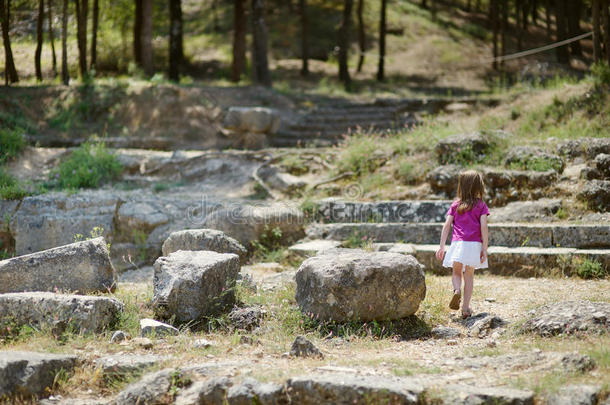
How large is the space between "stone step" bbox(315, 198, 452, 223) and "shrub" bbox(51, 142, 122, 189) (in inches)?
165

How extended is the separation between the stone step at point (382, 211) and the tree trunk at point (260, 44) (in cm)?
984

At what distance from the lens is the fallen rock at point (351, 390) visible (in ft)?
12.5

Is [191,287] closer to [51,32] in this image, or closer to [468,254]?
[468,254]

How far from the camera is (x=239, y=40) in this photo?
754 inches

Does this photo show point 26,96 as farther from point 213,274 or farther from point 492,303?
point 492,303

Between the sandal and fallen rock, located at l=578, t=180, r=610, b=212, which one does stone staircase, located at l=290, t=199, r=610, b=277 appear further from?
the sandal

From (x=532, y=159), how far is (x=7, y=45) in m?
12.5

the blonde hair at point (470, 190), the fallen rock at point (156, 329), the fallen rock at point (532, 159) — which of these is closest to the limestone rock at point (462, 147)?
the fallen rock at point (532, 159)

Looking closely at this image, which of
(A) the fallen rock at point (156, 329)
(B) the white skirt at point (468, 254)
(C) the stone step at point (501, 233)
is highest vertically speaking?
(B) the white skirt at point (468, 254)

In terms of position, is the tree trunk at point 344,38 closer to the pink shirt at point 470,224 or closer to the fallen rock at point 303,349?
the pink shirt at point 470,224

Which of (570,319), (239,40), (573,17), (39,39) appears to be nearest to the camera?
(570,319)

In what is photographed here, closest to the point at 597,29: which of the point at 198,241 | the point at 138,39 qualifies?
the point at 198,241

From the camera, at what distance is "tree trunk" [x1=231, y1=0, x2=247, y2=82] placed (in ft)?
62.0

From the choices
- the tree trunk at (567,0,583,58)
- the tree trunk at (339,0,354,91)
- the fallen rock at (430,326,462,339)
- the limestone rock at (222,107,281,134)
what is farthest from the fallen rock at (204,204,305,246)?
the tree trunk at (567,0,583,58)
